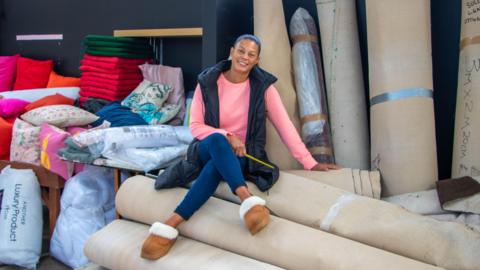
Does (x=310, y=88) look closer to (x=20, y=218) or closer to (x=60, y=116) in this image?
(x=60, y=116)

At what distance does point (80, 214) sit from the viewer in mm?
2688

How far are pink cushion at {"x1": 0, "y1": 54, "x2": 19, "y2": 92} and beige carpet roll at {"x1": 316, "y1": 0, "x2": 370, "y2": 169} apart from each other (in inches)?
120

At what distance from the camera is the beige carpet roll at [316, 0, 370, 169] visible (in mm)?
2426

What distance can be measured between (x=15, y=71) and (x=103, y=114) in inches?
68.3

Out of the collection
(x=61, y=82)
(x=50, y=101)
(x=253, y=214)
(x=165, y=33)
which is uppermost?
(x=165, y=33)

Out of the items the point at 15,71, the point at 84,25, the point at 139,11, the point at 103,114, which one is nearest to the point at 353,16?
the point at 103,114

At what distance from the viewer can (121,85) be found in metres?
3.41

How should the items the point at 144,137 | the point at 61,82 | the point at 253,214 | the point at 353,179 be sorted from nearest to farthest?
the point at 253,214
the point at 353,179
the point at 144,137
the point at 61,82

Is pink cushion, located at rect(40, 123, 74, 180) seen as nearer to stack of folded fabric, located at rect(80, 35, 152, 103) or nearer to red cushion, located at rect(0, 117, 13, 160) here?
red cushion, located at rect(0, 117, 13, 160)

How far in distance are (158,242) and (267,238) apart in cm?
44

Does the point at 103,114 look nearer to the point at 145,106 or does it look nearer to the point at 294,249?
the point at 145,106

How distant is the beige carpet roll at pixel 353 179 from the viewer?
2.18 meters

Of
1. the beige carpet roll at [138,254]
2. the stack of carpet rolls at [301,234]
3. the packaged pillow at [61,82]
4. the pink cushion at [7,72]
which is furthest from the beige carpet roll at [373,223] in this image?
the pink cushion at [7,72]

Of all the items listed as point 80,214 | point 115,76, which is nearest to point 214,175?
point 80,214
